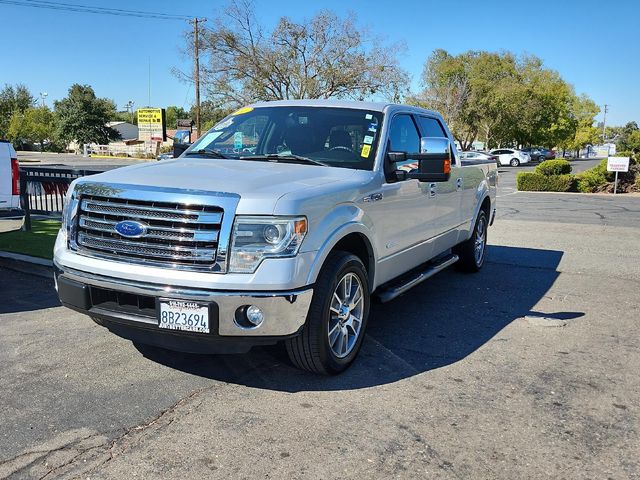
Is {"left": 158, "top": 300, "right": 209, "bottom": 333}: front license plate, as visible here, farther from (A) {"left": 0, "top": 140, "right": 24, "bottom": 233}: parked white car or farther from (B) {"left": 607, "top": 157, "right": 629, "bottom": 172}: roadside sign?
(B) {"left": 607, "top": 157, "right": 629, "bottom": 172}: roadside sign

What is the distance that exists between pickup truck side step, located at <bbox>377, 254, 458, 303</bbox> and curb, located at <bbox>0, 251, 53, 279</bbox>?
4136 millimetres

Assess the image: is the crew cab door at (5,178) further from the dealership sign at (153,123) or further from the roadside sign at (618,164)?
the dealership sign at (153,123)

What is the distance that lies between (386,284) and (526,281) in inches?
118

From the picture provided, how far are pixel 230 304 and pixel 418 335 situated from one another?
2.19 m

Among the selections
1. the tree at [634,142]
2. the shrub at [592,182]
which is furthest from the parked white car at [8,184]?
the tree at [634,142]

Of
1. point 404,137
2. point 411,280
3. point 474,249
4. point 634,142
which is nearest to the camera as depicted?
point 411,280

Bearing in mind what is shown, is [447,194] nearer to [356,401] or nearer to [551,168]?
[356,401]

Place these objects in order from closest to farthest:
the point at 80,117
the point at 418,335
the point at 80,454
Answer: the point at 80,454 → the point at 418,335 → the point at 80,117

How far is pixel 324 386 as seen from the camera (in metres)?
4.02

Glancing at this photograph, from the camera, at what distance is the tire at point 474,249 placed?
754cm

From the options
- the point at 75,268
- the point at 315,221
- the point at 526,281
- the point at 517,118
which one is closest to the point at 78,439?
the point at 75,268

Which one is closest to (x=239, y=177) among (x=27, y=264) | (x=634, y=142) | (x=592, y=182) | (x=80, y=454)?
(x=80, y=454)

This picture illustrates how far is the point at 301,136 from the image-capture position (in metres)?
5.10

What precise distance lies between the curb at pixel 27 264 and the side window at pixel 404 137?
4289 millimetres
